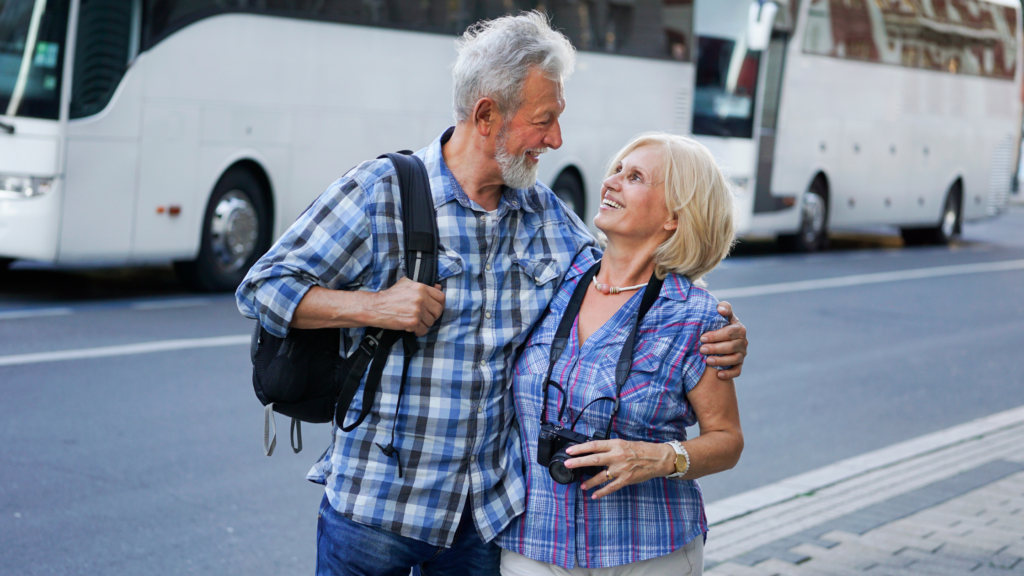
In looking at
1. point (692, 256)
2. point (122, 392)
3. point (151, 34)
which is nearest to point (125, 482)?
point (122, 392)

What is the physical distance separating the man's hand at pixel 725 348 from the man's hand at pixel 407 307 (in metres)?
0.56

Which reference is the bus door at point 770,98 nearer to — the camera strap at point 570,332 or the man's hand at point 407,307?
the camera strap at point 570,332

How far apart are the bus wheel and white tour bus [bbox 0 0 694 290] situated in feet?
6.62

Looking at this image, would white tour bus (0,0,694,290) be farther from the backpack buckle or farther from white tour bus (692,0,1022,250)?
the backpack buckle

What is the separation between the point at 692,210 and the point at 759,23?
1549 centimetres

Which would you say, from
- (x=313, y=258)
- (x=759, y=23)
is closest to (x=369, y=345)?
(x=313, y=258)

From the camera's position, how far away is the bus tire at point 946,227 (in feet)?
75.3

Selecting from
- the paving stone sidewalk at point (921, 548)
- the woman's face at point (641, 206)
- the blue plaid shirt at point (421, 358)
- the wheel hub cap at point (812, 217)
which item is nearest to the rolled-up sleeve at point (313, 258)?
the blue plaid shirt at point (421, 358)

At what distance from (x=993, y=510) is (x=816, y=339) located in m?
5.21

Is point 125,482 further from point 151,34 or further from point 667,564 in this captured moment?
point 151,34

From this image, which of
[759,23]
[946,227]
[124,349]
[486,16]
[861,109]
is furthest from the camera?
[946,227]

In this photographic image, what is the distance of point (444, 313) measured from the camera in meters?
2.53

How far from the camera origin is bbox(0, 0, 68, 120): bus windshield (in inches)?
376

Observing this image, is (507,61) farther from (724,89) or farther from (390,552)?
(724,89)
